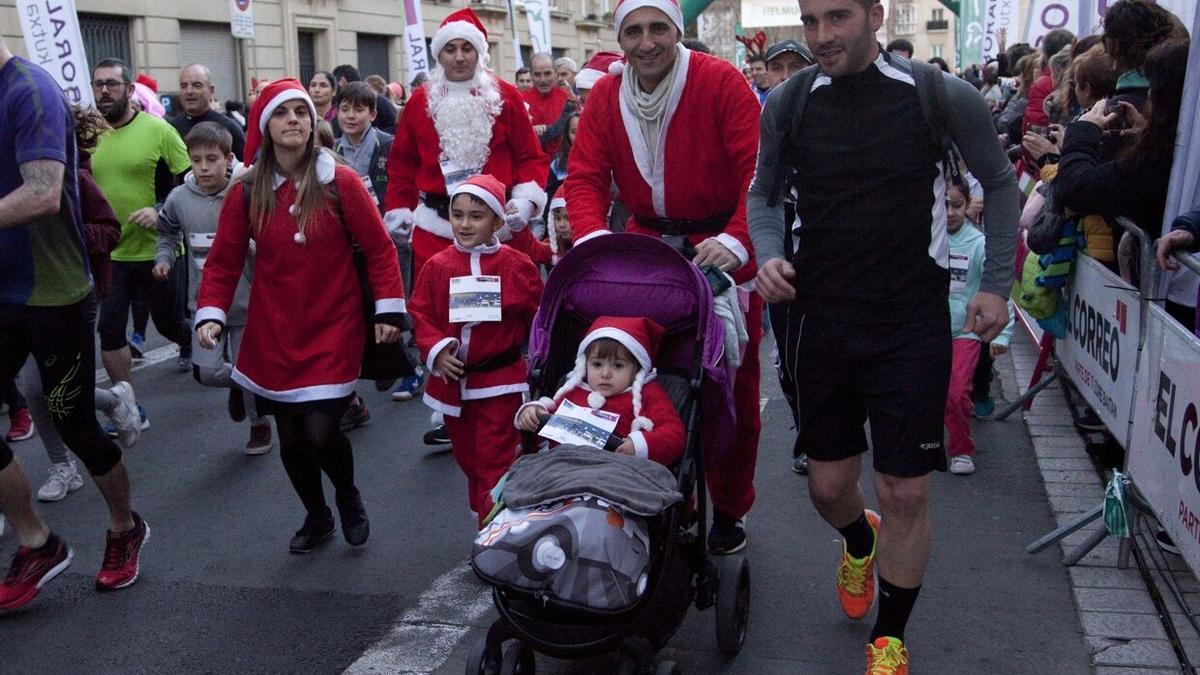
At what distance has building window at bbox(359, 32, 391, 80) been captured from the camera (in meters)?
33.0

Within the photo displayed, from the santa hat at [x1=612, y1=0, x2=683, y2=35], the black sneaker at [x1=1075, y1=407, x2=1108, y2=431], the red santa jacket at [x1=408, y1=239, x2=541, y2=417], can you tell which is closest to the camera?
the santa hat at [x1=612, y1=0, x2=683, y2=35]

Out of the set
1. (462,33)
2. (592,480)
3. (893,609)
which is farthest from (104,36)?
(893,609)

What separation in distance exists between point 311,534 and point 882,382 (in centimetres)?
271

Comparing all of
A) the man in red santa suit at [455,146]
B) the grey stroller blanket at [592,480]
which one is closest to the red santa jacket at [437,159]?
the man in red santa suit at [455,146]

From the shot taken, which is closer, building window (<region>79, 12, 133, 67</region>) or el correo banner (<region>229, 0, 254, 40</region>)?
el correo banner (<region>229, 0, 254, 40</region>)

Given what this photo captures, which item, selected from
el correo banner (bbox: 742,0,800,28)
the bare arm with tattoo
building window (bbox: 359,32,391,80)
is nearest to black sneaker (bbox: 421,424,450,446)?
the bare arm with tattoo

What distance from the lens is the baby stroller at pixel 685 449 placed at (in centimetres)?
370

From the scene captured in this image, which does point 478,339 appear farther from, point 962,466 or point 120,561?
point 962,466

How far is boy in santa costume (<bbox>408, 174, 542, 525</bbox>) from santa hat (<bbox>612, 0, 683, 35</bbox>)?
0.93 m

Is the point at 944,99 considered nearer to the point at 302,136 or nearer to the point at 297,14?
the point at 302,136

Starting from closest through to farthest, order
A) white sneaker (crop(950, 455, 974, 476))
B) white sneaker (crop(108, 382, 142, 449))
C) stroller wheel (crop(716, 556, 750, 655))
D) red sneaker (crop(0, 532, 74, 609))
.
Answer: stroller wheel (crop(716, 556, 750, 655)) < red sneaker (crop(0, 532, 74, 609)) < white sneaker (crop(108, 382, 142, 449)) < white sneaker (crop(950, 455, 974, 476))

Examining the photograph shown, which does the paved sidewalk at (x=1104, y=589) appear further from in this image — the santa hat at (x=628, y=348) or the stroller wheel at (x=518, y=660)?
the stroller wheel at (x=518, y=660)

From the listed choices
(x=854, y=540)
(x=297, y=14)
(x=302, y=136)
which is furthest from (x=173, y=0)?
(x=854, y=540)

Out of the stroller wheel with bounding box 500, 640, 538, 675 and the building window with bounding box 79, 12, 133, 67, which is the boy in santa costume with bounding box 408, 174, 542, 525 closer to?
the stroller wheel with bounding box 500, 640, 538, 675
